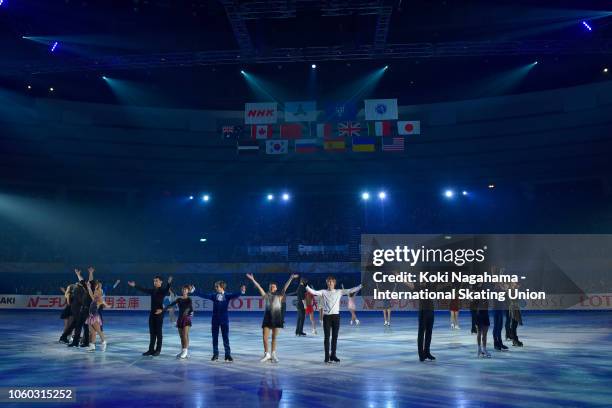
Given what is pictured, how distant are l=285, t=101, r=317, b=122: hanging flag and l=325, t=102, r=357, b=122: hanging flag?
203 cm

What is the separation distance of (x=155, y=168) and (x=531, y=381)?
37.8 m

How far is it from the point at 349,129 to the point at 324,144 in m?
2.20

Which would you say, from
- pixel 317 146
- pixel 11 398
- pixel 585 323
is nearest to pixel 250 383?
pixel 11 398

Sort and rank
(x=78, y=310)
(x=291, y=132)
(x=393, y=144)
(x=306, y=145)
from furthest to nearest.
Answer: (x=291, y=132) → (x=306, y=145) → (x=393, y=144) → (x=78, y=310)

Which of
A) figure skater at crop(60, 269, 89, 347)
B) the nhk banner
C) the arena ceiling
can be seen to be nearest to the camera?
figure skater at crop(60, 269, 89, 347)

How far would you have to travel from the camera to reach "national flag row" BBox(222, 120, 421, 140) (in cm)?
3612

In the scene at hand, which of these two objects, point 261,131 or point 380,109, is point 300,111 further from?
point 380,109

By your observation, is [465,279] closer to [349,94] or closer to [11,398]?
[11,398]

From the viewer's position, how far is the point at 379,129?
118 feet

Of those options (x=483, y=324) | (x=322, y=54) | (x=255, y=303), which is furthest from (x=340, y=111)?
(x=483, y=324)

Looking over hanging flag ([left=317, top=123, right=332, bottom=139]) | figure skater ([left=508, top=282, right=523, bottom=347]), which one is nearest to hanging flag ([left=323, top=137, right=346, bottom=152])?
hanging flag ([left=317, top=123, right=332, bottom=139])

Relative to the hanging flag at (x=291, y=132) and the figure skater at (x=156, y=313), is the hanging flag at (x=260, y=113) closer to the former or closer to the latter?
the hanging flag at (x=291, y=132)

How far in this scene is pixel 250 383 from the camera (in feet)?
34.2

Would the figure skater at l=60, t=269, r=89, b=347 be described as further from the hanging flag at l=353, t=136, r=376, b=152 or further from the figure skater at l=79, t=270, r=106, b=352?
the hanging flag at l=353, t=136, r=376, b=152
